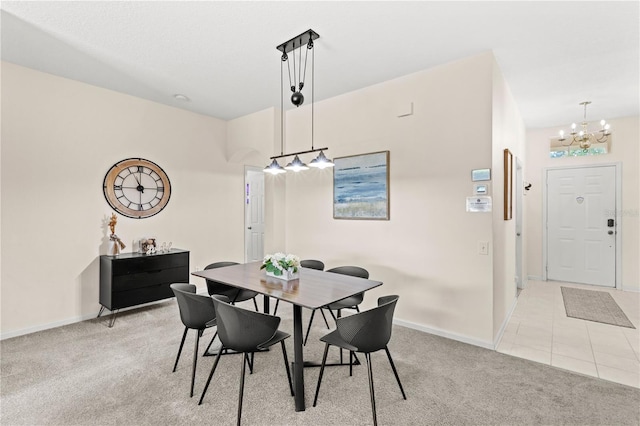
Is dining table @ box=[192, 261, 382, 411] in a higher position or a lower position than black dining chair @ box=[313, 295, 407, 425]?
higher

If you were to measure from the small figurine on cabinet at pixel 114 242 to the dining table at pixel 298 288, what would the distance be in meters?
1.78

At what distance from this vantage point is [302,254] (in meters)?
4.65

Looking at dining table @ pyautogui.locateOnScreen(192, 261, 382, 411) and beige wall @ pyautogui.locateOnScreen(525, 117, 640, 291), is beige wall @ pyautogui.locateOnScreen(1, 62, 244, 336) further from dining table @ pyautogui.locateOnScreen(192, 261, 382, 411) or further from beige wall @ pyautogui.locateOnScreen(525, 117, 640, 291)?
beige wall @ pyautogui.locateOnScreen(525, 117, 640, 291)

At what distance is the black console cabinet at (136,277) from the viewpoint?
368 centimetres

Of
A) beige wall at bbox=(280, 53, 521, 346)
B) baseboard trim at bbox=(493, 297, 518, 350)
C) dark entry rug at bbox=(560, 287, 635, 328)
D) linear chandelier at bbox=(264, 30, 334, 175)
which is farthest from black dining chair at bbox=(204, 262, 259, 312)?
dark entry rug at bbox=(560, 287, 635, 328)

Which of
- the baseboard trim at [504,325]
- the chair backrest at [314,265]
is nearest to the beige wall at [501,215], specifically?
the baseboard trim at [504,325]

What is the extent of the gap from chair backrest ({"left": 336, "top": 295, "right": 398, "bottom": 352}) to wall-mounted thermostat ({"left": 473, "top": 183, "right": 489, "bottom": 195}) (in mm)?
1687

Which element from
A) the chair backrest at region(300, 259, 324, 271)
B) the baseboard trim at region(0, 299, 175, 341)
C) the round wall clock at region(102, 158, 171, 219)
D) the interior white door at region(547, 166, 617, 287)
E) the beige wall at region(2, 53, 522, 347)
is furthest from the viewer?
the interior white door at region(547, 166, 617, 287)

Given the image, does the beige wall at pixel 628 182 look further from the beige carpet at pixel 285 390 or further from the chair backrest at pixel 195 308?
the chair backrest at pixel 195 308

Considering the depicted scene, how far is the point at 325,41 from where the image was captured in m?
2.82

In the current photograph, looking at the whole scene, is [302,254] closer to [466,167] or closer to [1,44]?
[466,167]

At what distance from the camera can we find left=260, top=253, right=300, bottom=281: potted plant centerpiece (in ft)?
8.95

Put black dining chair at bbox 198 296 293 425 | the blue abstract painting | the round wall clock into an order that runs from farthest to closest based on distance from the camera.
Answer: the round wall clock → the blue abstract painting → black dining chair at bbox 198 296 293 425

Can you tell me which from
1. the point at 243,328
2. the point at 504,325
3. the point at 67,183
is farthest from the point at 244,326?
the point at 67,183
